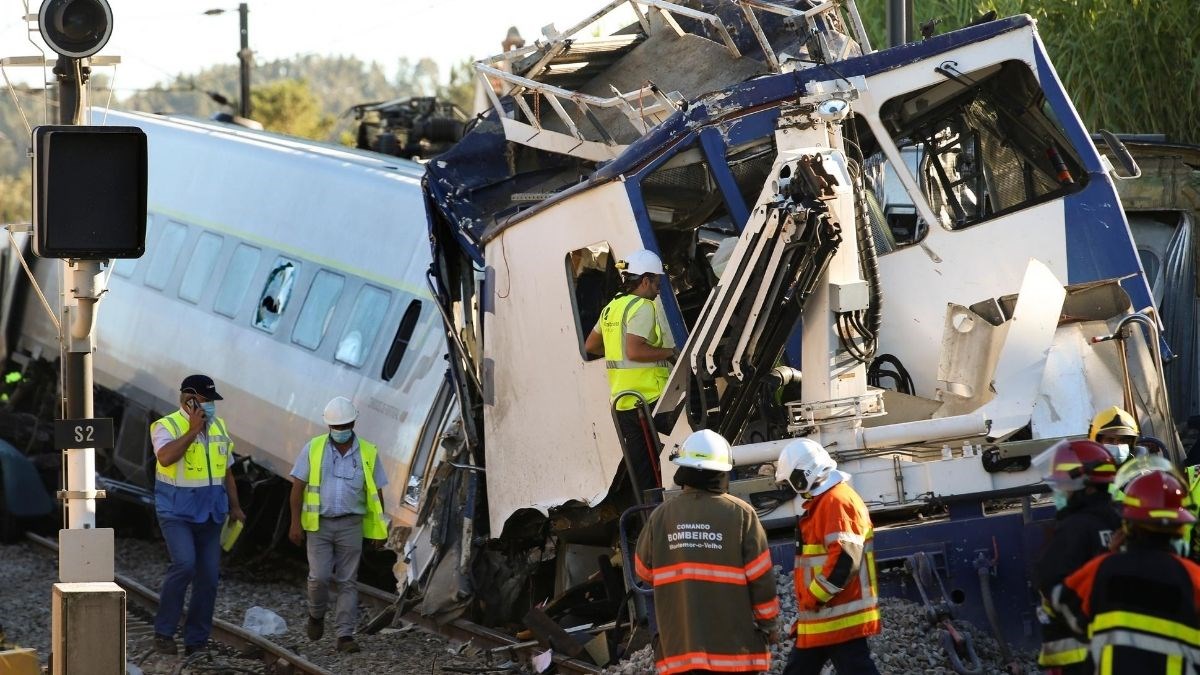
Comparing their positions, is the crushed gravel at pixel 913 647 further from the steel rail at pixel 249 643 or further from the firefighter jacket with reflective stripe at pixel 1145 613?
the steel rail at pixel 249 643

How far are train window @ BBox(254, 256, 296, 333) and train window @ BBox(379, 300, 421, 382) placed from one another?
1.84 meters

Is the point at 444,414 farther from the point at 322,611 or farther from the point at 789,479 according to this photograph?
the point at 789,479

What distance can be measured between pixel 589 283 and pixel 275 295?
5.35m

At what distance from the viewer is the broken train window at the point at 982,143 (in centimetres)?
941

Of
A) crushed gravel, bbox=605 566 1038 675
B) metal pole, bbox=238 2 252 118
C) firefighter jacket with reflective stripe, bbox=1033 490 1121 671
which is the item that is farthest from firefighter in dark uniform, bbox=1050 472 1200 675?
metal pole, bbox=238 2 252 118

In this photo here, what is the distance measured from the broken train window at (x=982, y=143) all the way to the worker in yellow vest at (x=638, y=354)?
1.58 m

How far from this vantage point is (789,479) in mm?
7160

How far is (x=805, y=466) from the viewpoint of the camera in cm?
712

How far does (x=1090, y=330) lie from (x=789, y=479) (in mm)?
2547

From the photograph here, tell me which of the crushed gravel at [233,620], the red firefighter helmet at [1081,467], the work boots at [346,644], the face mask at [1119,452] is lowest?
the crushed gravel at [233,620]

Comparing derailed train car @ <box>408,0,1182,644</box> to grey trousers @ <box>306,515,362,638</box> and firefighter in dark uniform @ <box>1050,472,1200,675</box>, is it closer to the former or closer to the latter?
grey trousers @ <box>306,515,362,638</box>

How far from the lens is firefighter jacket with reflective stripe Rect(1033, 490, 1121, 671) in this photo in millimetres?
6254

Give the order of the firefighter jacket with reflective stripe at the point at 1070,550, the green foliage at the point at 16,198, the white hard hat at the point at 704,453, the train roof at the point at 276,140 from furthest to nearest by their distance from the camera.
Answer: the green foliage at the point at 16,198 → the train roof at the point at 276,140 → the white hard hat at the point at 704,453 → the firefighter jacket with reflective stripe at the point at 1070,550

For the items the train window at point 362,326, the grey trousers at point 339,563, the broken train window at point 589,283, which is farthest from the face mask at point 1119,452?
the train window at point 362,326
